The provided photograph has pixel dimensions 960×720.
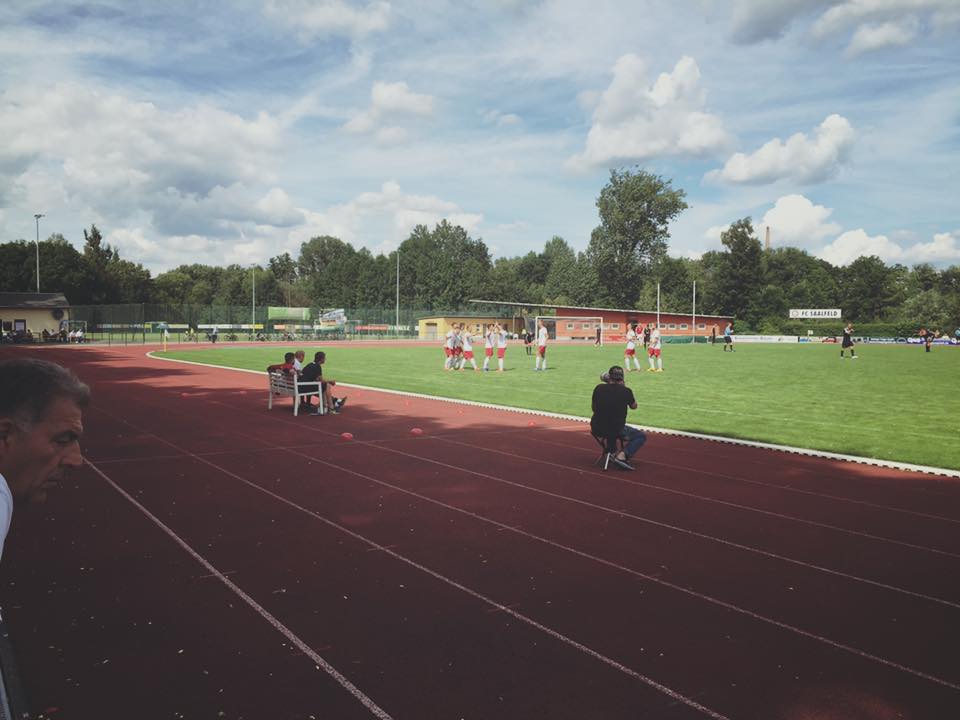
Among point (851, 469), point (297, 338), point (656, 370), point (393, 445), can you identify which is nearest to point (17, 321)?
point (297, 338)

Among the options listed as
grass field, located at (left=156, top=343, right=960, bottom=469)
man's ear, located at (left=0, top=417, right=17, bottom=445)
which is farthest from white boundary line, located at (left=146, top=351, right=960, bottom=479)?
man's ear, located at (left=0, top=417, right=17, bottom=445)

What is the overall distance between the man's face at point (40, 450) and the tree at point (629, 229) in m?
99.4

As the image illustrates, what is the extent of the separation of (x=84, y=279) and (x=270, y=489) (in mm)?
80075

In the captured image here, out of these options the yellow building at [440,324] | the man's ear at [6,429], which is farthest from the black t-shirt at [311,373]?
the yellow building at [440,324]

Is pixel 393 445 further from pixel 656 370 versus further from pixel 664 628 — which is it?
pixel 656 370

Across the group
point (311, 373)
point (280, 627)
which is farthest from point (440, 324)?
point (280, 627)

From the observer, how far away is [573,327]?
75.9 metres

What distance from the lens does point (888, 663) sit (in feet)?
14.6

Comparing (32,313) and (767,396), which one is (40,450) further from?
(32,313)

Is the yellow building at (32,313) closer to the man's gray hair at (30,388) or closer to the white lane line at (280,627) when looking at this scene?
the white lane line at (280,627)

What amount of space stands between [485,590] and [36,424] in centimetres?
441

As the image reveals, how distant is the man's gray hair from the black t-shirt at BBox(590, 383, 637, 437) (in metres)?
8.72

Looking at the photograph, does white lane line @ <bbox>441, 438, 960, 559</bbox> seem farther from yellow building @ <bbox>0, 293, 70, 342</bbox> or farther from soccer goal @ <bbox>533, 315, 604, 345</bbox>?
soccer goal @ <bbox>533, 315, 604, 345</bbox>

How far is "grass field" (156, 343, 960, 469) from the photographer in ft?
42.0
